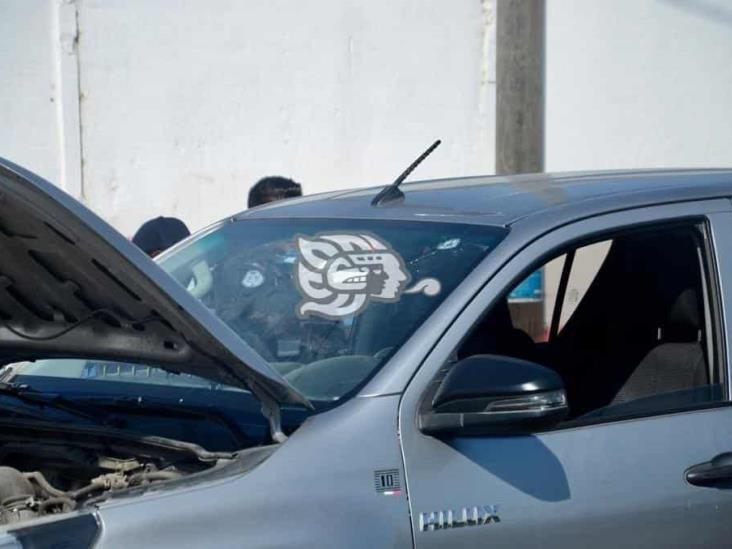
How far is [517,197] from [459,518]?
3.35 feet

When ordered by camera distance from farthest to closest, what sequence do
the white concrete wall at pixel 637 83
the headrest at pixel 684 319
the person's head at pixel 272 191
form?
the white concrete wall at pixel 637 83
the person's head at pixel 272 191
the headrest at pixel 684 319

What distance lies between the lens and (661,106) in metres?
10.0

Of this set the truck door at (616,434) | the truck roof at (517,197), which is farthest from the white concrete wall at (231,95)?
the truck door at (616,434)

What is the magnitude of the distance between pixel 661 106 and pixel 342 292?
745cm

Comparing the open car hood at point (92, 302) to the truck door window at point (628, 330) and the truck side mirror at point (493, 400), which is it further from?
the truck door window at point (628, 330)

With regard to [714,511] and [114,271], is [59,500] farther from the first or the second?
[714,511]

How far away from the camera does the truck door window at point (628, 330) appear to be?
3330 mm

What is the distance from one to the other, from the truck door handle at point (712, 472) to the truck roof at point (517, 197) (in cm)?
68

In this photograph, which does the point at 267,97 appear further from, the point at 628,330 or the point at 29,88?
the point at 628,330

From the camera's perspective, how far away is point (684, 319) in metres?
3.67

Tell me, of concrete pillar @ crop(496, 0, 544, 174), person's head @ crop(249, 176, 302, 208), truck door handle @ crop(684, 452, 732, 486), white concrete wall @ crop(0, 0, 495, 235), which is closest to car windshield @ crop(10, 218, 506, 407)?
truck door handle @ crop(684, 452, 732, 486)

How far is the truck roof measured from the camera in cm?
321

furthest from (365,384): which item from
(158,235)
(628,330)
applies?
(158,235)

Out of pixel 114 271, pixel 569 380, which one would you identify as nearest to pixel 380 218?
pixel 569 380
